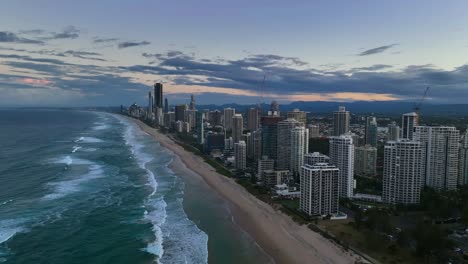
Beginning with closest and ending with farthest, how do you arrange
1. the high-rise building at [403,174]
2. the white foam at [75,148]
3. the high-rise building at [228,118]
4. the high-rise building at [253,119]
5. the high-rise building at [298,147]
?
the high-rise building at [403,174] → the high-rise building at [298,147] → the white foam at [75,148] → the high-rise building at [253,119] → the high-rise building at [228,118]

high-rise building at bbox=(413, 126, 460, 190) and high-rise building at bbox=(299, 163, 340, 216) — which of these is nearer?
high-rise building at bbox=(299, 163, 340, 216)

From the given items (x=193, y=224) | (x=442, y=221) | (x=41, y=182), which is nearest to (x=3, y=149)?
(x=41, y=182)

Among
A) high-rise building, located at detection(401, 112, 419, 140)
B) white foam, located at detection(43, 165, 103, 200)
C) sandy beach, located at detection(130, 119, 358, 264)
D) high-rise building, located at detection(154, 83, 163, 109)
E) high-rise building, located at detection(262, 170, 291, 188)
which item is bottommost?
sandy beach, located at detection(130, 119, 358, 264)

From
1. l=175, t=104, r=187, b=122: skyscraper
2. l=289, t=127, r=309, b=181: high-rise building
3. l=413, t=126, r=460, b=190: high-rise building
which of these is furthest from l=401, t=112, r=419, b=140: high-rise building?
l=175, t=104, r=187, b=122: skyscraper

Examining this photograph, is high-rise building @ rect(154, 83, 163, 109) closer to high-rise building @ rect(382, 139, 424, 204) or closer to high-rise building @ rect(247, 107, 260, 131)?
high-rise building @ rect(247, 107, 260, 131)

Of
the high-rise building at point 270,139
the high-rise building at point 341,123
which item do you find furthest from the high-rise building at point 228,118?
the high-rise building at point 270,139

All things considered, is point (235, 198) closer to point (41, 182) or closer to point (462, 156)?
point (41, 182)

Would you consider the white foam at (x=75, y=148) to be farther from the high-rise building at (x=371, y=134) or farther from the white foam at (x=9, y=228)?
the high-rise building at (x=371, y=134)
